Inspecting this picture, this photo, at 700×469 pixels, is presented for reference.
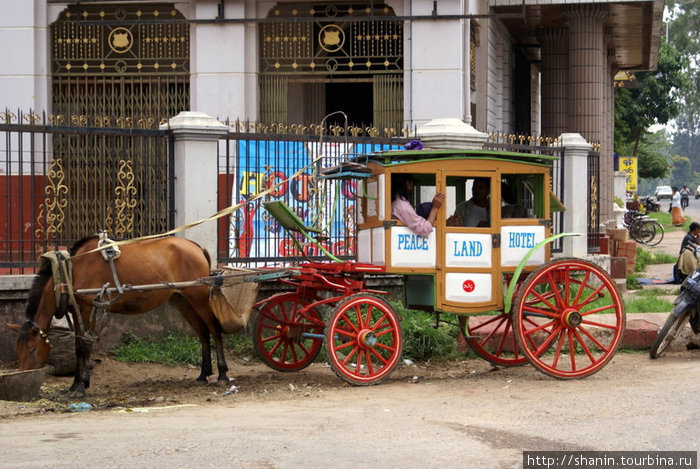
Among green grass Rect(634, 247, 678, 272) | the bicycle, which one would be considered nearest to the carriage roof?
green grass Rect(634, 247, 678, 272)

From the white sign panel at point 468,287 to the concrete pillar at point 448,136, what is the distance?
327cm

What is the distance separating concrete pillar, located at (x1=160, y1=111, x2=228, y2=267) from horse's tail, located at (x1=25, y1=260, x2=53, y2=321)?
255 centimetres

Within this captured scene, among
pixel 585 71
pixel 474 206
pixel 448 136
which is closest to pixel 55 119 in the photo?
pixel 448 136

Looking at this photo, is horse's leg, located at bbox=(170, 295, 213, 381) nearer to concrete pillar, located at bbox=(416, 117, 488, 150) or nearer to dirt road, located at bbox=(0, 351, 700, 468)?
dirt road, located at bbox=(0, 351, 700, 468)

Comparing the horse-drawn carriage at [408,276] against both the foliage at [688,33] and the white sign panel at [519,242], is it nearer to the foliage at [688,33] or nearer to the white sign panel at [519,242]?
the white sign panel at [519,242]

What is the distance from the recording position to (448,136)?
41.8ft

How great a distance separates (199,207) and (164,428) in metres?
4.69

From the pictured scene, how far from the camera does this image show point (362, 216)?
414 inches

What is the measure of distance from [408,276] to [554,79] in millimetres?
14433

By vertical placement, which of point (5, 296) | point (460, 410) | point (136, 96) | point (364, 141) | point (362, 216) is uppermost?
point (136, 96)

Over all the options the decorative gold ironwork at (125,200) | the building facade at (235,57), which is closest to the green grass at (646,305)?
the building facade at (235,57)

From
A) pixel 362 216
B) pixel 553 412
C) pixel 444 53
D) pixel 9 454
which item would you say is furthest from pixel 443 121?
pixel 9 454

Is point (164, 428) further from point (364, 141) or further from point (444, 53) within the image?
point (444, 53)

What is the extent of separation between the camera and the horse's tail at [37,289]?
9.30 m
